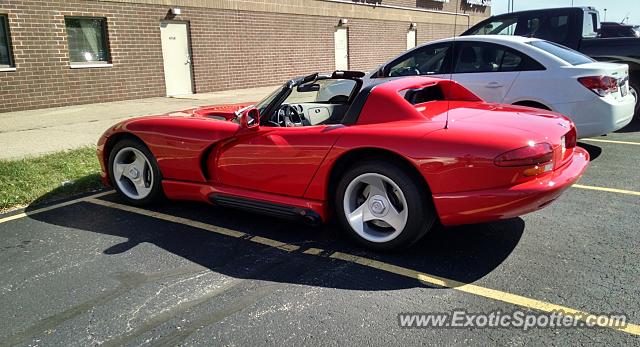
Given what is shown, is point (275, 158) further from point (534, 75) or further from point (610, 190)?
point (534, 75)

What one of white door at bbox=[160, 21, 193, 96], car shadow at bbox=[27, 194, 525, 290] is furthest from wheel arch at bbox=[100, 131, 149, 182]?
white door at bbox=[160, 21, 193, 96]

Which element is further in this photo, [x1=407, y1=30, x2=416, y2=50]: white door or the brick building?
[x1=407, y1=30, x2=416, y2=50]: white door

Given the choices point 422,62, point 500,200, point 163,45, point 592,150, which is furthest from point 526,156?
point 163,45

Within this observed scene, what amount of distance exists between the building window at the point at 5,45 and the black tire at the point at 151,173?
779 cm

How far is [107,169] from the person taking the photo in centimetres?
525

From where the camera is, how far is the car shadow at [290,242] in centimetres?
348

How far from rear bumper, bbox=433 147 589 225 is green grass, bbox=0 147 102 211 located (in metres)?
4.11

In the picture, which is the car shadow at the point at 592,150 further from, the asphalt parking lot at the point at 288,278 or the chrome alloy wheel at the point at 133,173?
the chrome alloy wheel at the point at 133,173

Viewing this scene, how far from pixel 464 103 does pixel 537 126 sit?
89 centimetres

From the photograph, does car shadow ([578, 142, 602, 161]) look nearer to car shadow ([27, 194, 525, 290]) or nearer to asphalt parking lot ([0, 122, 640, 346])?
asphalt parking lot ([0, 122, 640, 346])

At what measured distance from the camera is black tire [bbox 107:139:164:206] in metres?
4.84

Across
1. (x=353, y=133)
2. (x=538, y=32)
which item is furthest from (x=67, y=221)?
(x=538, y=32)

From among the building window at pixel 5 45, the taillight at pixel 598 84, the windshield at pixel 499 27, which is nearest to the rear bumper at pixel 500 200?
the taillight at pixel 598 84

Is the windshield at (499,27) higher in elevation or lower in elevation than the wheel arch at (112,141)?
higher
